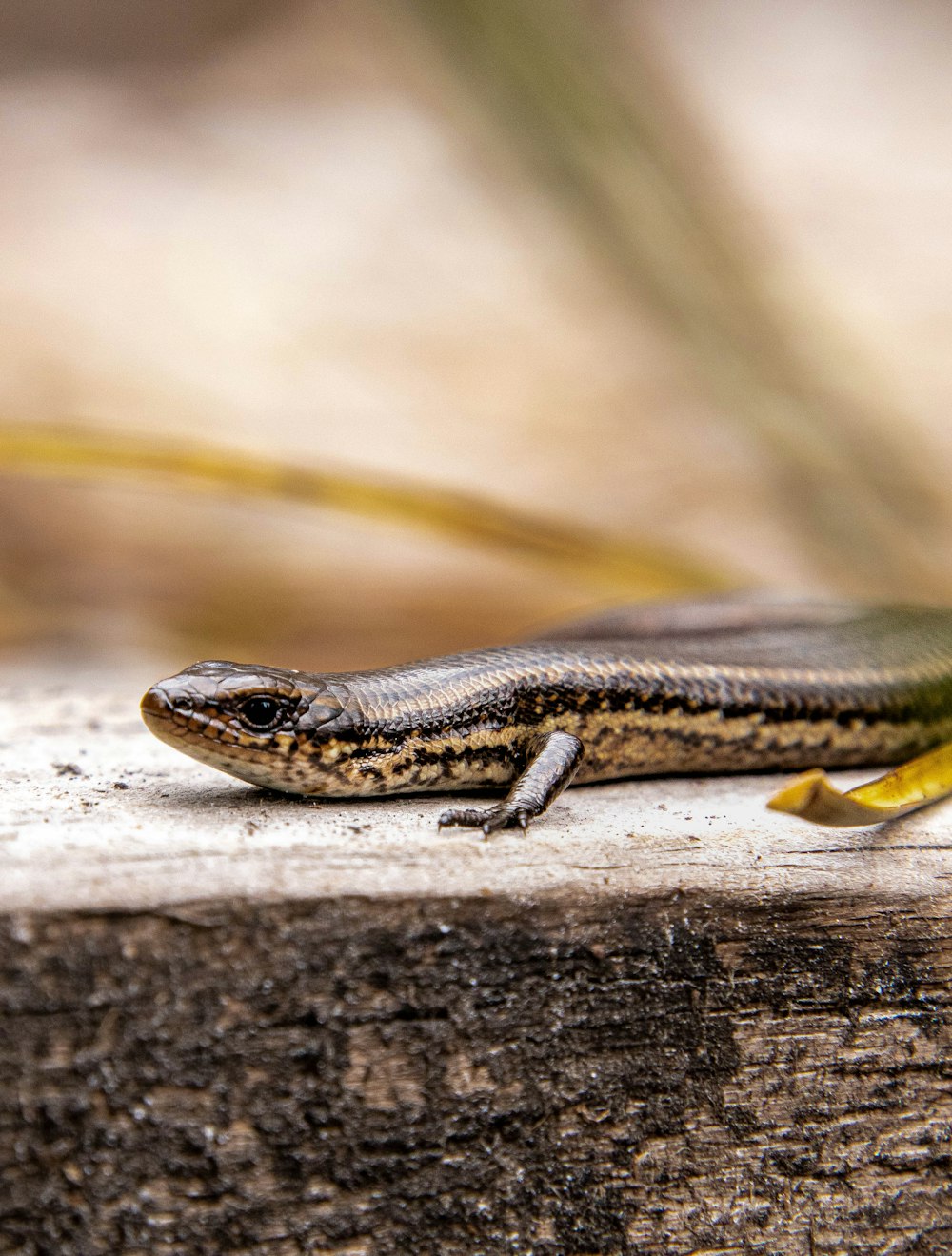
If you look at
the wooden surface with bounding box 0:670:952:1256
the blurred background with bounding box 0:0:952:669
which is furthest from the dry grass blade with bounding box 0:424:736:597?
the wooden surface with bounding box 0:670:952:1256

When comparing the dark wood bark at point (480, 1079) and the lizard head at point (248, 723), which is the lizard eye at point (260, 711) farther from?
the dark wood bark at point (480, 1079)

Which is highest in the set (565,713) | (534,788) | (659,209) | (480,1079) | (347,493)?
(659,209)

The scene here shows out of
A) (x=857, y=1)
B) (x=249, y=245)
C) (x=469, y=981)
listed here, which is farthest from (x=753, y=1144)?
(x=857, y=1)

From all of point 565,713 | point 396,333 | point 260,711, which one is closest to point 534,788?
point 565,713

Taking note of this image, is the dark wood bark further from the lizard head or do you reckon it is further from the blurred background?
the blurred background

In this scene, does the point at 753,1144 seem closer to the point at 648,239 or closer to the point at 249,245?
the point at 648,239

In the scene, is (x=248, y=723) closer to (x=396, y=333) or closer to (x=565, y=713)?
(x=565, y=713)

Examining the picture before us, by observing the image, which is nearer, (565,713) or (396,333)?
(565,713)

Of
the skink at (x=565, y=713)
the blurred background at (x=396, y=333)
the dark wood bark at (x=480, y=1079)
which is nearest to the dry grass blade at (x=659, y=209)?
the skink at (x=565, y=713)
